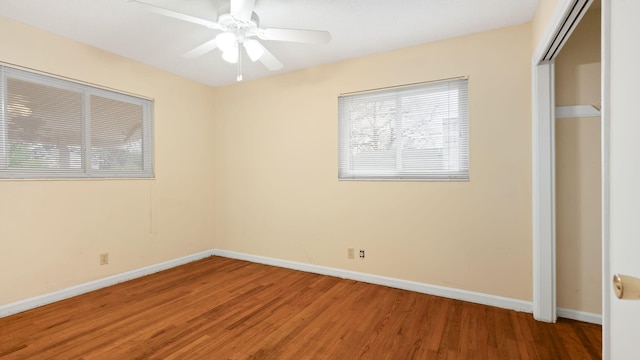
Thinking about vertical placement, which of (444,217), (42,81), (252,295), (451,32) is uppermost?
(451,32)

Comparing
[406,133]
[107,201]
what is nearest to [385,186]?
[406,133]

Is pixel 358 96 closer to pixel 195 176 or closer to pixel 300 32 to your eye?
pixel 300 32

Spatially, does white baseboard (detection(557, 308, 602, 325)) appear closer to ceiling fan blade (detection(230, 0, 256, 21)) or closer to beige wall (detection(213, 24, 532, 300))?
beige wall (detection(213, 24, 532, 300))

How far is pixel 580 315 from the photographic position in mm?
2344

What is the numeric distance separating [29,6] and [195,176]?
238 cm

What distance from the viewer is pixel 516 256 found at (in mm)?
2572

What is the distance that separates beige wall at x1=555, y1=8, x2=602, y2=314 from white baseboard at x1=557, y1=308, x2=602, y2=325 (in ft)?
0.10

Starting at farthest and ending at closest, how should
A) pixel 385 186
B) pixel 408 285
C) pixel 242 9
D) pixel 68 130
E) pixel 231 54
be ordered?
pixel 385 186
pixel 408 285
pixel 68 130
pixel 231 54
pixel 242 9

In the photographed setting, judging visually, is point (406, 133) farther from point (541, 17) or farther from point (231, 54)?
point (231, 54)

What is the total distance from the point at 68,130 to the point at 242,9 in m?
2.31

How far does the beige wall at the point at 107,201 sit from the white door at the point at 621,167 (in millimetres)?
3970

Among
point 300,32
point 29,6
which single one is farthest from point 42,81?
point 300,32

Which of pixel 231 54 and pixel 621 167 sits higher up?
pixel 231 54

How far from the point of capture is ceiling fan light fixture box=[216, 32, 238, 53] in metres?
2.25
